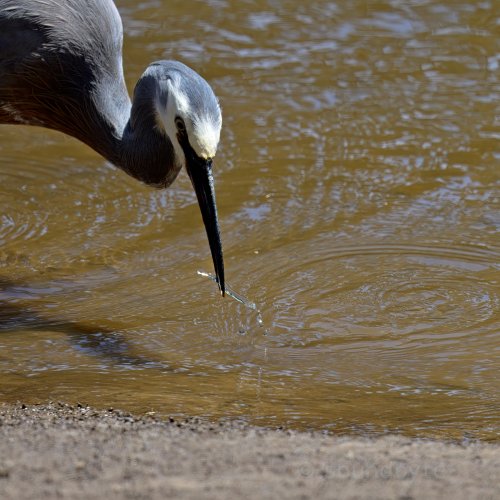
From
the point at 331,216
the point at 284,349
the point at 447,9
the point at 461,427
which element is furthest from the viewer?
the point at 447,9

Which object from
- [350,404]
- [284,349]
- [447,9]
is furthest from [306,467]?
[447,9]

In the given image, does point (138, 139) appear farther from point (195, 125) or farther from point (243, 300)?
point (243, 300)

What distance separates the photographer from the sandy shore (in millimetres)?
3920

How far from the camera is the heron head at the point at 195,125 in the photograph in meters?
5.39

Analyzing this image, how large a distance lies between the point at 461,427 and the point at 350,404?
1.67ft

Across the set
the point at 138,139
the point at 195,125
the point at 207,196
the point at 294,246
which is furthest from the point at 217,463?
the point at 294,246

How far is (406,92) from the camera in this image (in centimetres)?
853

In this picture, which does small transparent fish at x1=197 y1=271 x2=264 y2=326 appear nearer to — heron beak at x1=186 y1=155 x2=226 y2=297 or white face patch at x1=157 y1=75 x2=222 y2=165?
heron beak at x1=186 y1=155 x2=226 y2=297

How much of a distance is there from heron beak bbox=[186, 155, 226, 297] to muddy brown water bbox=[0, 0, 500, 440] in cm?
39

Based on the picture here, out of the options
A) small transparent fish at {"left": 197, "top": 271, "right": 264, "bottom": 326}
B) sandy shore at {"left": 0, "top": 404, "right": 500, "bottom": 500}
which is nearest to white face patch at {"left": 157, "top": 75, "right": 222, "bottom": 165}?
small transparent fish at {"left": 197, "top": 271, "right": 264, "bottom": 326}

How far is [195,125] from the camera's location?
5379 millimetres

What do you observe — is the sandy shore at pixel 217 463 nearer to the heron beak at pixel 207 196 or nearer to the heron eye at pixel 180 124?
the heron beak at pixel 207 196

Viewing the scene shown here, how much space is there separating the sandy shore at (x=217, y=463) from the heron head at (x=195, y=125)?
1.27 metres

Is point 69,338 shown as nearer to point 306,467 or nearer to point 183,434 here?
point 183,434
